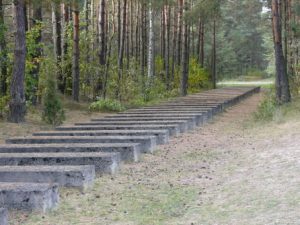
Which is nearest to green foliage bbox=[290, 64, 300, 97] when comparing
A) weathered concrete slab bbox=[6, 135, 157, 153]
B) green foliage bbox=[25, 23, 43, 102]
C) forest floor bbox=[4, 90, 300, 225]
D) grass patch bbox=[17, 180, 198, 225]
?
green foliage bbox=[25, 23, 43, 102]

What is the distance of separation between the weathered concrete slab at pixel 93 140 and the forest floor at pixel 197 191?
233 millimetres

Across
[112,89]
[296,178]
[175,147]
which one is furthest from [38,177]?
[112,89]

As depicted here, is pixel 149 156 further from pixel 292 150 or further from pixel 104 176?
pixel 292 150

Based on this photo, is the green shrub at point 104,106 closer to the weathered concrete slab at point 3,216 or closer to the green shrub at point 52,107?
the green shrub at point 52,107

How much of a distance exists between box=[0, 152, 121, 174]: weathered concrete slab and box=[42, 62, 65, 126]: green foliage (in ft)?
19.1

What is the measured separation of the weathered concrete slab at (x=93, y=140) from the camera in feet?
29.0

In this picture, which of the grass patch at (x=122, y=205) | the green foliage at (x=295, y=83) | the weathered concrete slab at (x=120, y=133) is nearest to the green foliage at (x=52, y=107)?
the weathered concrete slab at (x=120, y=133)

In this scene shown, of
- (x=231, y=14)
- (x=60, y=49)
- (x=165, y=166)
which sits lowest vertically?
(x=165, y=166)

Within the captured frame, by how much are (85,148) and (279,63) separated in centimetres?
1063

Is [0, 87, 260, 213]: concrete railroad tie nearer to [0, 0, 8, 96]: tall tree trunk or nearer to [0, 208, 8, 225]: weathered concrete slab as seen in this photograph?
[0, 208, 8, 225]: weathered concrete slab

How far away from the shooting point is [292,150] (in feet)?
27.7

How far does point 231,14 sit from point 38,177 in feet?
212

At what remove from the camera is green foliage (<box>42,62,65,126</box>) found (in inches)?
516

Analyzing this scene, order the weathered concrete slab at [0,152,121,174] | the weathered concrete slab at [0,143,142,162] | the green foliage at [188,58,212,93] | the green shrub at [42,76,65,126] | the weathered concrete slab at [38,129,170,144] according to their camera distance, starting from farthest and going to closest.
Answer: the green foliage at [188,58,212,93] < the green shrub at [42,76,65,126] < the weathered concrete slab at [38,129,170,144] < the weathered concrete slab at [0,143,142,162] < the weathered concrete slab at [0,152,121,174]
